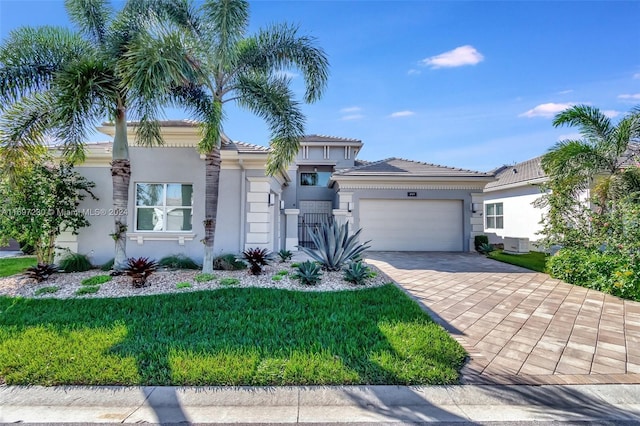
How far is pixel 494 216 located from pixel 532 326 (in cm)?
1566

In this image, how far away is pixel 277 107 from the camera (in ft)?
25.8

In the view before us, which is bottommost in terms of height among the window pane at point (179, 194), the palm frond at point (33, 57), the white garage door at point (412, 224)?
the white garage door at point (412, 224)

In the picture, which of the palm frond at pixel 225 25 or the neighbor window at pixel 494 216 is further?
the neighbor window at pixel 494 216

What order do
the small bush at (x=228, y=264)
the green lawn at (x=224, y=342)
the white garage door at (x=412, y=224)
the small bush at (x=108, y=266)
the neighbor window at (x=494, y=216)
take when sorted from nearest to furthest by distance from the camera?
the green lawn at (x=224, y=342) → the small bush at (x=108, y=266) → the small bush at (x=228, y=264) → the white garage door at (x=412, y=224) → the neighbor window at (x=494, y=216)

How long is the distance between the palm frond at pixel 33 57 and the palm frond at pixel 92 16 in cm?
33

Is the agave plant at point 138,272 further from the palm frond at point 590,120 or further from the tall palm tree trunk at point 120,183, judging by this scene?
the palm frond at point 590,120

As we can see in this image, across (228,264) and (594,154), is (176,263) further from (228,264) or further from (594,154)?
(594,154)

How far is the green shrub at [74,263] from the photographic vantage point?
332 inches

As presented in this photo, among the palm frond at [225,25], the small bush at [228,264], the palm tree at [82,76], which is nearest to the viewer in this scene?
the palm tree at [82,76]

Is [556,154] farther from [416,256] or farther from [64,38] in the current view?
[64,38]

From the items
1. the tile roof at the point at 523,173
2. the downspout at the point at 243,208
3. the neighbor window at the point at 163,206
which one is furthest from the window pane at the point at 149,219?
the tile roof at the point at 523,173

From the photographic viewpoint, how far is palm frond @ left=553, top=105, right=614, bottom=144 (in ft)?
31.4

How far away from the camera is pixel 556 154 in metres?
9.49

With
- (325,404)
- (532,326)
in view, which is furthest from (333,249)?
(325,404)
